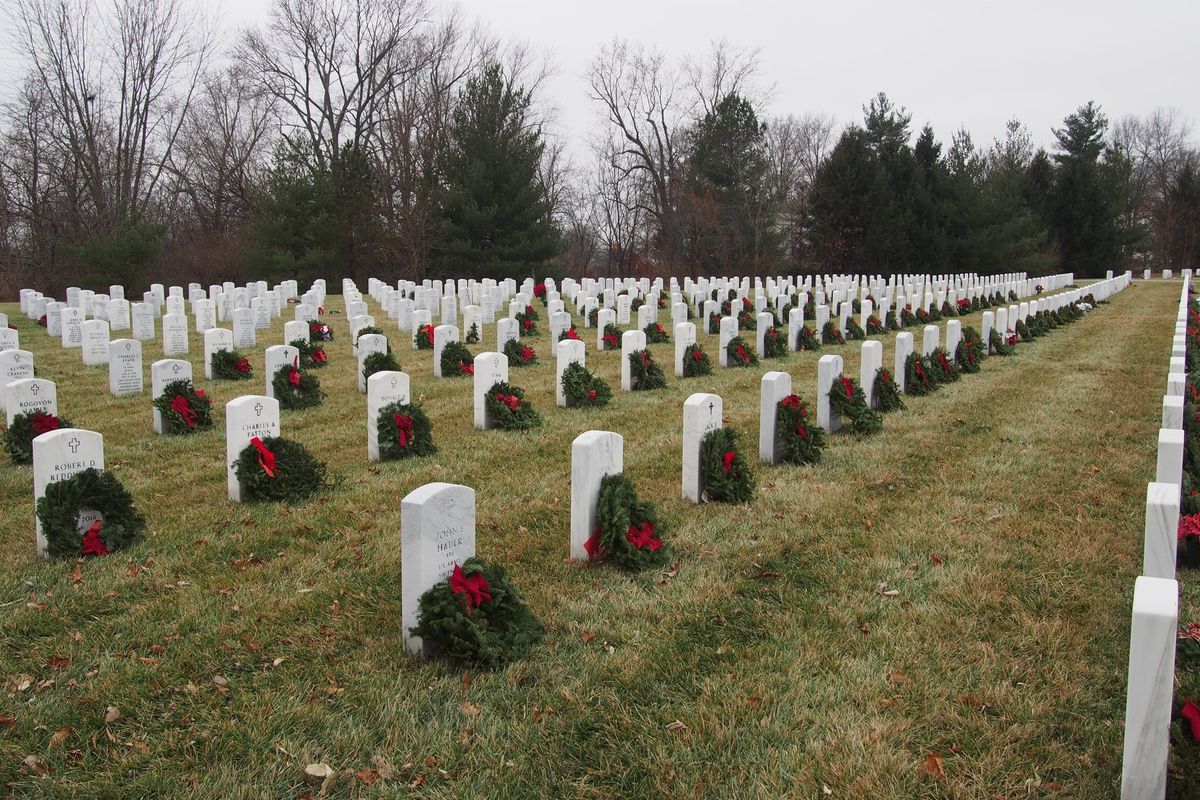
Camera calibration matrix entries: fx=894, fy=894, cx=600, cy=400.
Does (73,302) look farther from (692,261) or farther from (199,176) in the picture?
(692,261)

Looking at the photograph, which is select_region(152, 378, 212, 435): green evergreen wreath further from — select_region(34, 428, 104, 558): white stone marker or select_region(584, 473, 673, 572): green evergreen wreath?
select_region(584, 473, 673, 572): green evergreen wreath

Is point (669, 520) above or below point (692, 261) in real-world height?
below

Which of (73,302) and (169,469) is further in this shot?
(73,302)

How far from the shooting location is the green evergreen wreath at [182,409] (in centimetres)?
920

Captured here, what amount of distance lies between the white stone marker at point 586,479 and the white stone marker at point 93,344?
11.4m

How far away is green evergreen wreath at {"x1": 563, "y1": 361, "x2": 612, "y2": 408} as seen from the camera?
427 inches

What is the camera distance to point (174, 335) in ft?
49.3

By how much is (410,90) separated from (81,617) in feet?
127

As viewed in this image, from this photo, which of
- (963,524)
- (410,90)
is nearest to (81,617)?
(963,524)

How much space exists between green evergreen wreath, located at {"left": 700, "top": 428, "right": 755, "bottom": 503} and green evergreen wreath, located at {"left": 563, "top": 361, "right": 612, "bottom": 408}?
13.2ft

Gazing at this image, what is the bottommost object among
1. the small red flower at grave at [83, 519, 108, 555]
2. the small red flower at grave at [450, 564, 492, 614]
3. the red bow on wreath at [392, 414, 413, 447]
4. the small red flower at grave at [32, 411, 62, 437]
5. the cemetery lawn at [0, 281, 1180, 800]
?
the cemetery lawn at [0, 281, 1180, 800]

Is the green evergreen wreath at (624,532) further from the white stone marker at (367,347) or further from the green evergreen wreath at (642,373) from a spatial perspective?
the white stone marker at (367,347)

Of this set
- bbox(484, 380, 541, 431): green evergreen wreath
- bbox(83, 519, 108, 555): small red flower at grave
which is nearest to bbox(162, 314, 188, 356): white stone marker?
bbox(484, 380, 541, 431): green evergreen wreath

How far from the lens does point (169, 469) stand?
7988 mm
